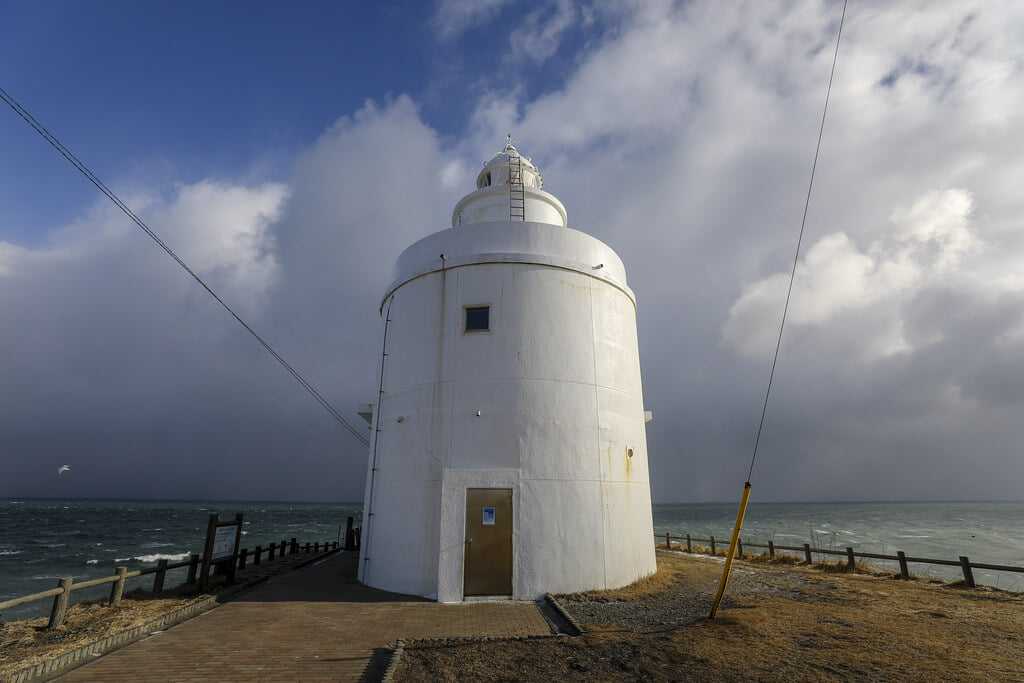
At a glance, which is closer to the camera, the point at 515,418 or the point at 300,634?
the point at 300,634

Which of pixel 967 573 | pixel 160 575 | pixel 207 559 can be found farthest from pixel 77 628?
pixel 967 573

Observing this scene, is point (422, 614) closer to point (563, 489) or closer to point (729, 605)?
point (563, 489)

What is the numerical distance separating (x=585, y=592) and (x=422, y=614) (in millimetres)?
3494

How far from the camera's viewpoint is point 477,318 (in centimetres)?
1212

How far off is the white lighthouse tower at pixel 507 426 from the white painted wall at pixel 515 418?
0.03 metres

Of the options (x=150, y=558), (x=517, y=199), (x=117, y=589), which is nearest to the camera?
(x=117, y=589)

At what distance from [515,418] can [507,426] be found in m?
0.25

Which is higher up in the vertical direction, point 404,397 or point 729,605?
point 404,397

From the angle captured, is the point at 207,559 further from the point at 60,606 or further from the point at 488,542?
the point at 488,542

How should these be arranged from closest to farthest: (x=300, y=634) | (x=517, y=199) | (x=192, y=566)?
(x=300, y=634) → (x=192, y=566) → (x=517, y=199)

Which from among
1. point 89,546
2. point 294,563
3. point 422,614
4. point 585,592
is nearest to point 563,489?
point 585,592

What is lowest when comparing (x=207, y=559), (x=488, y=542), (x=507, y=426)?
(x=207, y=559)

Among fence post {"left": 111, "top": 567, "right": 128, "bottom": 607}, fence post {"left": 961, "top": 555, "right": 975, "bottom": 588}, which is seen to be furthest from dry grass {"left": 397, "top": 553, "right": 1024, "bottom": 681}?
fence post {"left": 111, "top": 567, "right": 128, "bottom": 607}

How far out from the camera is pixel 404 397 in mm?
12305
